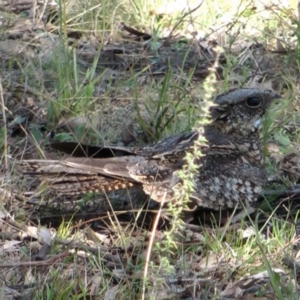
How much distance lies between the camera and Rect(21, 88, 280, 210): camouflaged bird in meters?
4.34

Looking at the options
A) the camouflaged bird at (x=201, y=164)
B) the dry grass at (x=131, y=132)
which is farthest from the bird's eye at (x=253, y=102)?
the dry grass at (x=131, y=132)

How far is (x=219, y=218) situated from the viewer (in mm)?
4484

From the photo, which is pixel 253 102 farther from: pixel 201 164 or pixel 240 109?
pixel 201 164

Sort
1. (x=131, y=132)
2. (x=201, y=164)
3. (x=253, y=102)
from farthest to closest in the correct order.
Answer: (x=131, y=132) → (x=253, y=102) → (x=201, y=164)

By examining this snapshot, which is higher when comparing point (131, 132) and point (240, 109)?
point (240, 109)

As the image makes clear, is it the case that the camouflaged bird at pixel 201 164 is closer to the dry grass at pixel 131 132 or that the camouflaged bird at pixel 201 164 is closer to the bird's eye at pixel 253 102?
the bird's eye at pixel 253 102

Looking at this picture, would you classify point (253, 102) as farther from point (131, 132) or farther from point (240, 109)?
point (131, 132)

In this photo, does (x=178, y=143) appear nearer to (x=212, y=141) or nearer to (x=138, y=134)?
(x=212, y=141)

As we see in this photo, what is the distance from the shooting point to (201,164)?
13.9 ft

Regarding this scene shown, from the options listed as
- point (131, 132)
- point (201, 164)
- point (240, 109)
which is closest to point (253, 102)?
point (240, 109)

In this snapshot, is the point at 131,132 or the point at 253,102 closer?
the point at 253,102

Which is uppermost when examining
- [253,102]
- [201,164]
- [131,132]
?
[253,102]

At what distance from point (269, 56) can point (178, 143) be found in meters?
2.12

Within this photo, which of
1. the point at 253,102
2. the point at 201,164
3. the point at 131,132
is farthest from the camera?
the point at 131,132
